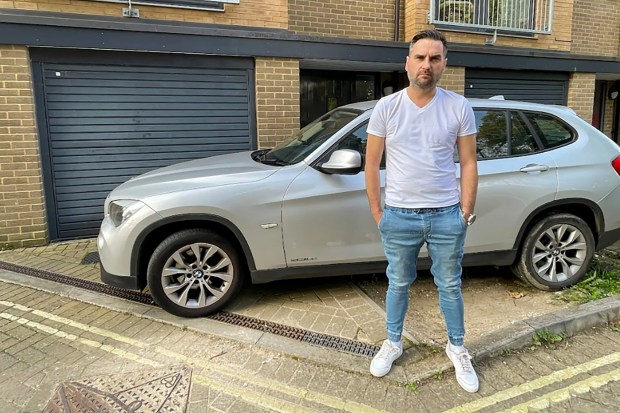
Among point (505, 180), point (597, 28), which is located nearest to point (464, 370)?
point (505, 180)

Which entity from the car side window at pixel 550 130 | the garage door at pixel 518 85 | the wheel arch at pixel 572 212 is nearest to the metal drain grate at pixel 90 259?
the wheel arch at pixel 572 212

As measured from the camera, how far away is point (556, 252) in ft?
13.3

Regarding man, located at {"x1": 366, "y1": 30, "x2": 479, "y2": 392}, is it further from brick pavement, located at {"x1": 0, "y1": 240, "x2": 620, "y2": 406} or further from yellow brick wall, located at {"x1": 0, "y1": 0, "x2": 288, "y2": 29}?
yellow brick wall, located at {"x1": 0, "y1": 0, "x2": 288, "y2": 29}

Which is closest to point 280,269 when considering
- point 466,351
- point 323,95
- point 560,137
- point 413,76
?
point 466,351

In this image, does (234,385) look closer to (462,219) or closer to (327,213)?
(327,213)

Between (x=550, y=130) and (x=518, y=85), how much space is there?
503 centimetres

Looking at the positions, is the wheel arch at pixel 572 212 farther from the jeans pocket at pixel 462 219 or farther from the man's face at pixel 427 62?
the man's face at pixel 427 62

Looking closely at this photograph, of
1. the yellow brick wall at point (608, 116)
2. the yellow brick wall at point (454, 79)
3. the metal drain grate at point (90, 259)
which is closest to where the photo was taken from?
the metal drain grate at point (90, 259)

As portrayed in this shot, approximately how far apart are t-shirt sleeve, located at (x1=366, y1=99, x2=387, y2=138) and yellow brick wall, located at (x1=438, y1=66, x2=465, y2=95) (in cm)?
555

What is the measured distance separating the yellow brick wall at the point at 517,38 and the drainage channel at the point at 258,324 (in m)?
5.88

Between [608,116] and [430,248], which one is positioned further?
[608,116]

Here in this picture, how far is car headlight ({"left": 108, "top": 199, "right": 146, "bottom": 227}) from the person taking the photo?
3406mm

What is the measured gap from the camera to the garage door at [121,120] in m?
5.72

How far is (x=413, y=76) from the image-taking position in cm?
246
